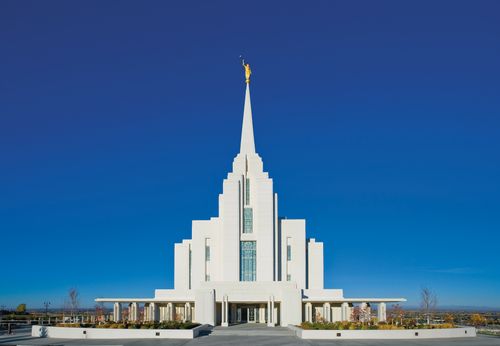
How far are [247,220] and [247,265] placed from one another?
4.47m

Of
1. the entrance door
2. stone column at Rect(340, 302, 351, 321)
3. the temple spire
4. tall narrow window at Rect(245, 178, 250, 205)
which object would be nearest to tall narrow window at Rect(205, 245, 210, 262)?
tall narrow window at Rect(245, 178, 250, 205)

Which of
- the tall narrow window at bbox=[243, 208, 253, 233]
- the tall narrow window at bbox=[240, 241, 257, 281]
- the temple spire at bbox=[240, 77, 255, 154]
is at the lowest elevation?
the tall narrow window at bbox=[240, 241, 257, 281]

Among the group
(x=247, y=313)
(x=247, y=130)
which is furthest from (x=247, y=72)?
(x=247, y=313)

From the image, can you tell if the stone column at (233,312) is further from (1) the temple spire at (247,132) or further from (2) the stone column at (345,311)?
(1) the temple spire at (247,132)

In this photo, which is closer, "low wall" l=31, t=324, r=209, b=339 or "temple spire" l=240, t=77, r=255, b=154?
"low wall" l=31, t=324, r=209, b=339

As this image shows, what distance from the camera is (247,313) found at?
51.6 m

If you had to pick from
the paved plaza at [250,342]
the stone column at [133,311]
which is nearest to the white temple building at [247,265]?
the stone column at [133,311]

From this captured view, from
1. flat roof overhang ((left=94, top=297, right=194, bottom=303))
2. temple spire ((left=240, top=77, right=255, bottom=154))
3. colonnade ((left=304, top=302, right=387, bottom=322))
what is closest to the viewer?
colonnade ((left=304, top=302, right=387, bottom=322))

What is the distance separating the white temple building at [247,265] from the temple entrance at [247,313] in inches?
2.4

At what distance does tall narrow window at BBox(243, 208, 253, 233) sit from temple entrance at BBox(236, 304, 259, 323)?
792 centimetres

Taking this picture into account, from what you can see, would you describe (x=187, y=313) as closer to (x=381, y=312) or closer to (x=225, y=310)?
(x=225, y=310)

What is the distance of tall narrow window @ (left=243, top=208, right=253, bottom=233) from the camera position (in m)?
56.2

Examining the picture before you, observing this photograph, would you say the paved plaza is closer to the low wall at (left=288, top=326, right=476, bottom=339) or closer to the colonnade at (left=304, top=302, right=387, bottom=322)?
the low wall at (left=288, top=326, right=476, bottom=339)

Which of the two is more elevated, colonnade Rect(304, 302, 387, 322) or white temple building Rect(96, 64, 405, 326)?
white temple building Rect(96, 64, 405, 326)
